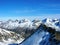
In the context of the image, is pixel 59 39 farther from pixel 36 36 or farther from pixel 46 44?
pixel 36 36

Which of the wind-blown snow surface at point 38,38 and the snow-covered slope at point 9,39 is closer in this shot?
the wind-blown snow surface at point 38,38

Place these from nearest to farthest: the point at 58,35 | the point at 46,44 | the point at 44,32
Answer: the point at 58,35 < the point at 46,44 < the point at 44,32

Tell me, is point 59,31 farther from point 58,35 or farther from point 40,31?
point 40,31

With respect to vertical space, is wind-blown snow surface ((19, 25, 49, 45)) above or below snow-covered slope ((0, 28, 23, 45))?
below

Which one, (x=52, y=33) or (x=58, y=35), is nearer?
(x=58, y=35)

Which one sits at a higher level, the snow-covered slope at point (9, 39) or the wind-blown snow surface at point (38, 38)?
the snow-covered slope at point (9, 39)

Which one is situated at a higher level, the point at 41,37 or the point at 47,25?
the point at 47,25

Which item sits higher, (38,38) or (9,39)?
(9,39)

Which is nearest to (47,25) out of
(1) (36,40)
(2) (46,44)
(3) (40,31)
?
(3) (40,31)

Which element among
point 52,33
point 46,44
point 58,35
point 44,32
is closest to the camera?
point 58,35

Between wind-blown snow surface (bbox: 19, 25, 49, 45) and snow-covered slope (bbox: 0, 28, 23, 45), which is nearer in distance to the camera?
wind-blown snow surface (bbox: 19, 25, 49, 45)

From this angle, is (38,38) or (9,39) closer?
(38,38)
